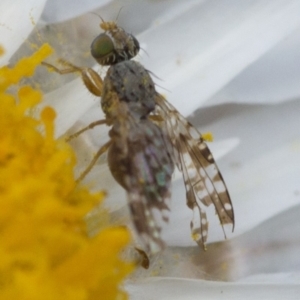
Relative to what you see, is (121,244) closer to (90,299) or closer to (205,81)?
(90,299)

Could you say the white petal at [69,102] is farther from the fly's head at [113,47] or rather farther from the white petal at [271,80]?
the white petal at [271,80]

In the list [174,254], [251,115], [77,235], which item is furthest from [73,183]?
[251,115]

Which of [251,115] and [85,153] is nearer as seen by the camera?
[85,153]

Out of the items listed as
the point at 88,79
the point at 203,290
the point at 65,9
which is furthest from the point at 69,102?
the point at 203,290

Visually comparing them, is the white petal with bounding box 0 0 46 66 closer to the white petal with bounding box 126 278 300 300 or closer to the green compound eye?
the green compound eye

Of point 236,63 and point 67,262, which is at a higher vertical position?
point 67,262

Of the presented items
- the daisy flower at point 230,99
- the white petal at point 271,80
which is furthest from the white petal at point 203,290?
the white petal at point 271,80

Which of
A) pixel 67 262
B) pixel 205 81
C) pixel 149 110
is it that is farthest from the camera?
pixel 205 81
